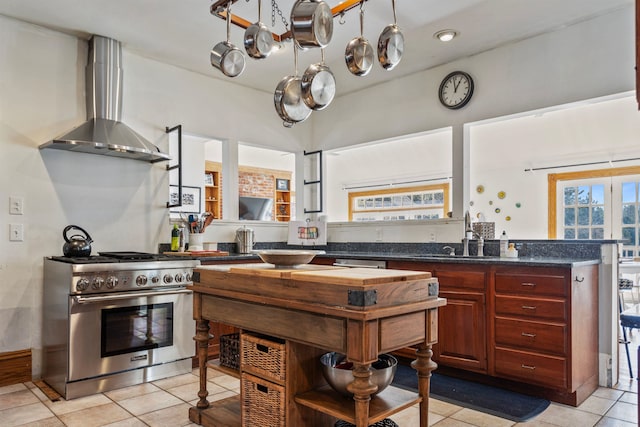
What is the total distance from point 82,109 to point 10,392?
2145 millimetres

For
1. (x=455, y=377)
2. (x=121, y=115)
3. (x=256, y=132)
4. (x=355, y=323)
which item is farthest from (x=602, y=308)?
(x=121, y=115)

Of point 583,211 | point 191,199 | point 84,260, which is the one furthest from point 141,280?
point 583,211

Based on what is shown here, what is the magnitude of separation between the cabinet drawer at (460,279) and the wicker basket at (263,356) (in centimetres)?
162

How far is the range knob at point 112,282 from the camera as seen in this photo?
9.68 ft

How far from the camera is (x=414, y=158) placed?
7.89 m

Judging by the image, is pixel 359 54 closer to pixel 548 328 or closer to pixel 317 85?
pixel 317 85

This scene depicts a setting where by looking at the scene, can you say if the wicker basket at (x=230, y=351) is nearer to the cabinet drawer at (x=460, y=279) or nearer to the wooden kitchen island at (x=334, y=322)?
the wooden kitchen island at (x=334, y=322)

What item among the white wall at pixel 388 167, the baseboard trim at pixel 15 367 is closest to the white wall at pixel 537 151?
the white wall at pixel 388 167

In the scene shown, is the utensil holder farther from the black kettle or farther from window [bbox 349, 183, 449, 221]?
window [bbox 349, 183, 449, 221]

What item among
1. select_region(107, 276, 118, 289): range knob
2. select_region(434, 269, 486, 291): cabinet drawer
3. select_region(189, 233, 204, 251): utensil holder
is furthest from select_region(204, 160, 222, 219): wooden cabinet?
select_region(434, 269, 486, 291): cabinet drawer

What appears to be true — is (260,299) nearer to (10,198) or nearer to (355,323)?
(355,323)

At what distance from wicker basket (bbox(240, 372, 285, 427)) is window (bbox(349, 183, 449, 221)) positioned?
5.43 metres

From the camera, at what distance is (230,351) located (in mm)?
2381

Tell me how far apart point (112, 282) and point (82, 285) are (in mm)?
186
